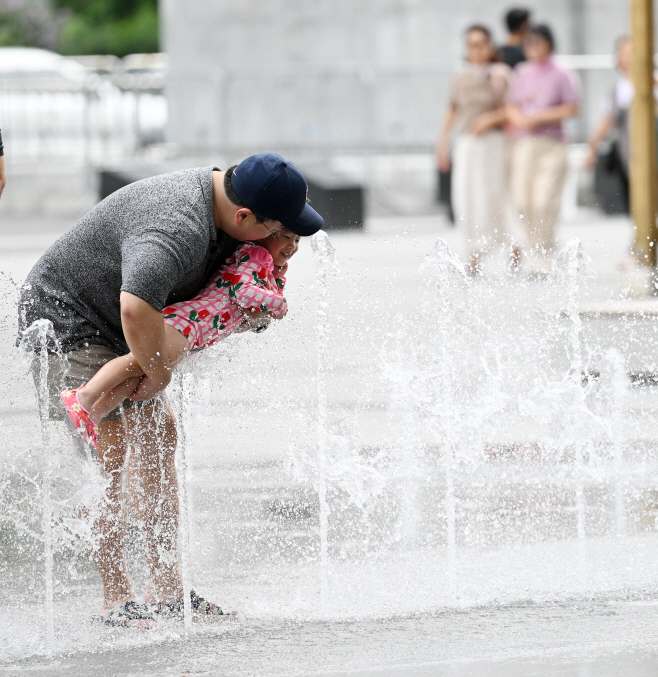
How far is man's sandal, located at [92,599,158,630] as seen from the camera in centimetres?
313

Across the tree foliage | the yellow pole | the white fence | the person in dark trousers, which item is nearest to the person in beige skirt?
the person in dark trousers

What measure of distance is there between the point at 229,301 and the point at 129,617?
0.87 meters

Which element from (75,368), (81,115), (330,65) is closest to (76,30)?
(81,115)

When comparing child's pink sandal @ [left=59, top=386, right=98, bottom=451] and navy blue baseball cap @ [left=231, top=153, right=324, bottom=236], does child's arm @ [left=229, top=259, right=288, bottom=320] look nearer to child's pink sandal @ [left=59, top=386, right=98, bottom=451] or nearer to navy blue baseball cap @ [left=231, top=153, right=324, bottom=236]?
navy blue baseball cap @ [left=231, top=153, right=324, bottom=236]

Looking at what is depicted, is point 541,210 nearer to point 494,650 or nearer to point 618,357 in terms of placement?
point 618,357

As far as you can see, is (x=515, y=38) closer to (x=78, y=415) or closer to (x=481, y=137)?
(x=481, y=137)

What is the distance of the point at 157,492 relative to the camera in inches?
127

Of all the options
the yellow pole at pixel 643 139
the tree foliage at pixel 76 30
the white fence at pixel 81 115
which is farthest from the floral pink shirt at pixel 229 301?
the tree foliage at pixel 76 30

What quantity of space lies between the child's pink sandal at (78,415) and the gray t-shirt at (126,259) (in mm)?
122

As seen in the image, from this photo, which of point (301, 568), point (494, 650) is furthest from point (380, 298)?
point (494, 650)

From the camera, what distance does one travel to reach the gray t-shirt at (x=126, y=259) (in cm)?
286

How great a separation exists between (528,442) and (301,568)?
1.48 m

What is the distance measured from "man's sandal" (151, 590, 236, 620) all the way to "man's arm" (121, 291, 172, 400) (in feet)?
1.96

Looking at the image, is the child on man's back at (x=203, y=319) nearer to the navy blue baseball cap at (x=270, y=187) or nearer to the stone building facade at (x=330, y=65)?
the navy blue baseball cap at (x=270, y=187)
